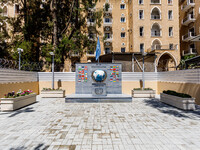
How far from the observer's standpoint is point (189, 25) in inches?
1163

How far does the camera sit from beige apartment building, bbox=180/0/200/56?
27.1 m

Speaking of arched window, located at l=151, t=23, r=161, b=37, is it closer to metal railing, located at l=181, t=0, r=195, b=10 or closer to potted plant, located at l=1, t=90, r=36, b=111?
metal railing, located at l=181, t=0, r=195, b=10

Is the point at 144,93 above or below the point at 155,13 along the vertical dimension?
below

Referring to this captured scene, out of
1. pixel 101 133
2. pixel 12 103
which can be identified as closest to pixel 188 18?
pixel 101 133

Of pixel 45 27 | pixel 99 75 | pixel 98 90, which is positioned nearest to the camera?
pixel 98 90

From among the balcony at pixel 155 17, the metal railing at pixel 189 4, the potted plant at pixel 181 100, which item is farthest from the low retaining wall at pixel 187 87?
the metal railing at pixel 189 4

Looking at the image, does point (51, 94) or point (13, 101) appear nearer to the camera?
point (13, 101)

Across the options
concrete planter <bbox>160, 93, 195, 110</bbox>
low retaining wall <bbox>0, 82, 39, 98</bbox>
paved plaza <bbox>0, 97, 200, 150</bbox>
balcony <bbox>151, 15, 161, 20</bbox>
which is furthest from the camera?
balcony <bbox>151, 15, 161, 20</bbox>

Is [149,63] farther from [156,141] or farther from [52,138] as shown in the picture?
[52,138]

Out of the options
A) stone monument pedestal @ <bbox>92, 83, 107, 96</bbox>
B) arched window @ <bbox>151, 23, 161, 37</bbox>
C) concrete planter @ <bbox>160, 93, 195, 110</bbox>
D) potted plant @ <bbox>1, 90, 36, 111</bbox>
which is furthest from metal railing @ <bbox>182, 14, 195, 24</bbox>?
potted plant @ <bbox>1, 90, 36, 111</bbox>

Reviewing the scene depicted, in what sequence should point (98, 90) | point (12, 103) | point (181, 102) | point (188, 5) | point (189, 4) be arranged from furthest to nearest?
point (188, 5) → point (189, 4) → point (98, 90) → point (181, 102) → point (12, 103)

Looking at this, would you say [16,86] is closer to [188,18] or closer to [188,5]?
[188,18]

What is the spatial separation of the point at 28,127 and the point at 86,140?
304 cm

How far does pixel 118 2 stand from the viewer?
1257 inches
